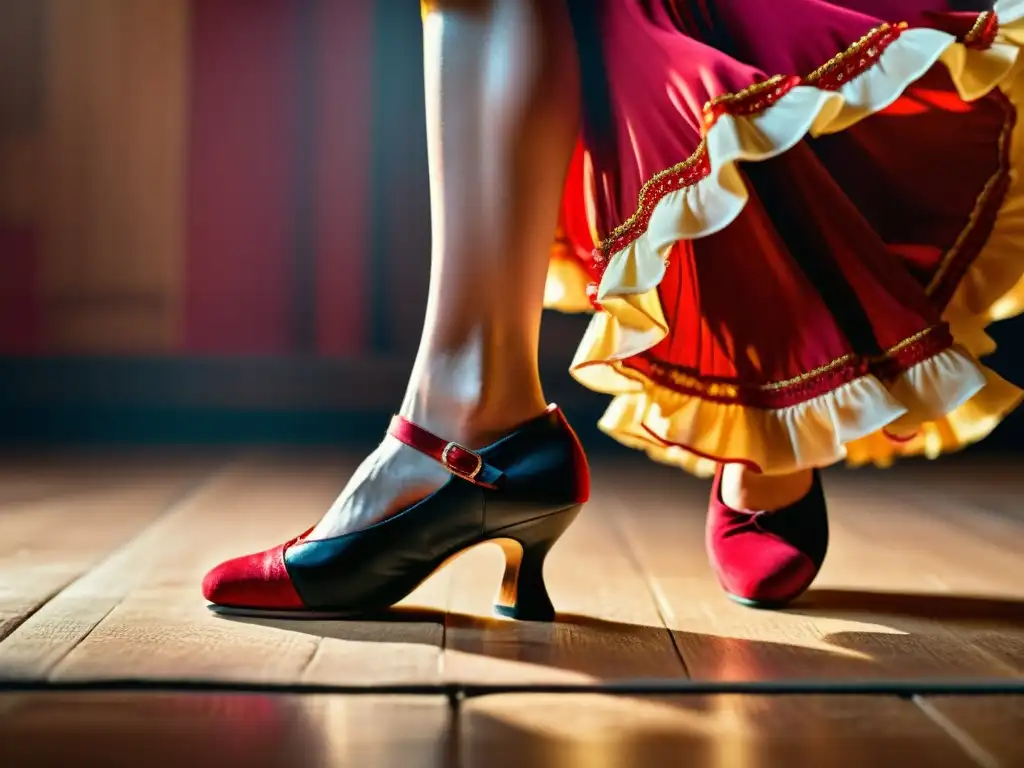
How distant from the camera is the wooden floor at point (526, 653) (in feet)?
1.58

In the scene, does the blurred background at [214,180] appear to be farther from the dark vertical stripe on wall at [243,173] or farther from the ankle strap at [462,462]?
the ankle strap at [462,462]

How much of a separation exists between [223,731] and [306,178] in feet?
6.27

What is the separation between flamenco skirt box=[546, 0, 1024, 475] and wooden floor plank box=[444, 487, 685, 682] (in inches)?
4.9

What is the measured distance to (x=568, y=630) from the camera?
2.31 ft

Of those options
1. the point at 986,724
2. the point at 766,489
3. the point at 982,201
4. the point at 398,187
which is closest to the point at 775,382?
the point at 766,489

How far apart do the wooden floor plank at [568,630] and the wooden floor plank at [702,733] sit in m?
0.05

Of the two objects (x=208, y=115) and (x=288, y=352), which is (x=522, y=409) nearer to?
(x=288, y=352)

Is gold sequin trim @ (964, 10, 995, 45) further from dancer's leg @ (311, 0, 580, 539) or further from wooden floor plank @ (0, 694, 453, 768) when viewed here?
wooden floor plank @ (0, 694, 453, 768)

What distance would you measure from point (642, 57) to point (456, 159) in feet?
0.49

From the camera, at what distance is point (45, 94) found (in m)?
2.26

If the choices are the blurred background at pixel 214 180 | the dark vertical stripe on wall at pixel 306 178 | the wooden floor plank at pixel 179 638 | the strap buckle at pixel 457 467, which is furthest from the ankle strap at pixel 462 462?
the dark vertical stripe on wall at pixel 306 178

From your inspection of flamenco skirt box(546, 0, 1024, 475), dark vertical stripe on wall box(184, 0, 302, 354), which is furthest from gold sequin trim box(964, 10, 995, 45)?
dark vertical stripe on wall box(184, 0, 302, 354)

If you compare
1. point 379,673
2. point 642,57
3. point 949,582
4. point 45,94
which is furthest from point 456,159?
point 45,94

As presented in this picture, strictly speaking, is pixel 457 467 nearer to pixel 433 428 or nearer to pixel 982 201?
pixel 433 428
